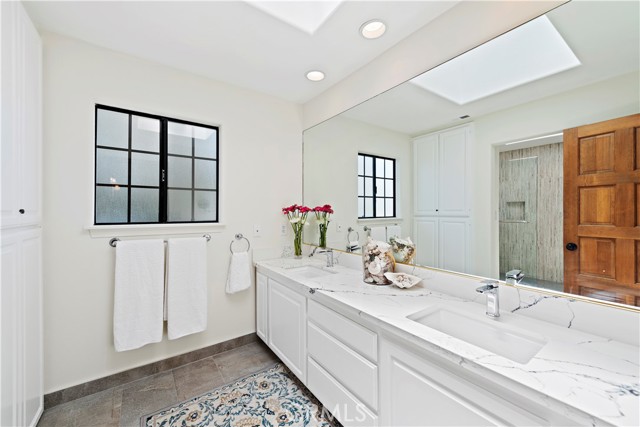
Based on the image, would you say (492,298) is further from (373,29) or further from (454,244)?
(373,29)

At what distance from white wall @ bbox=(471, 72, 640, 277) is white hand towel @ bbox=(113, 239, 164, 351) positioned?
→ 7.14 feet

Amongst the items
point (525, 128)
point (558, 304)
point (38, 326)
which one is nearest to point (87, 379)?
point (38, 326)

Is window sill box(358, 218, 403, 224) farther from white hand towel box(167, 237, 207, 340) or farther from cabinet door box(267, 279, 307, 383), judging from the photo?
white hand towel box(167, 237, 207, 340)

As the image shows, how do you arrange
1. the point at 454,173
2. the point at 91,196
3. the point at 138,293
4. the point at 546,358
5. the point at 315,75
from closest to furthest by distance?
the point at 546,358, the point at 454,173, the point at 91,196, the point at 138,293, the point at 315,75

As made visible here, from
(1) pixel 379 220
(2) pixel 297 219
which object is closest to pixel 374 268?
(1) pixel 379 220

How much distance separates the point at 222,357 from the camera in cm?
227

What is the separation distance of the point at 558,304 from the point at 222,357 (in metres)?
2.36

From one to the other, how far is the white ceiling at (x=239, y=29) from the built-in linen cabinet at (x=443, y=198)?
29.6 inches

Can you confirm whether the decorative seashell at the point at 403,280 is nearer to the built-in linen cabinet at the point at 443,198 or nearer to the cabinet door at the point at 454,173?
the built-in linen cabinet at the point at 443,198

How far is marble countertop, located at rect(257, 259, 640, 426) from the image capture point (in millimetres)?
687

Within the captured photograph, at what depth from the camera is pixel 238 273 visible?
232 cm

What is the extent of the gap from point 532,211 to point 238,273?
2.12 metres

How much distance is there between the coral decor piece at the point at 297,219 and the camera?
2.58 m

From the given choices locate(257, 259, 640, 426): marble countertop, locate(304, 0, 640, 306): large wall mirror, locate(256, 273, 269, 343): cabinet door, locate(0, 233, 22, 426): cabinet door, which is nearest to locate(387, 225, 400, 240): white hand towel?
locate(304, 0, 640, 306): large wall mirror
